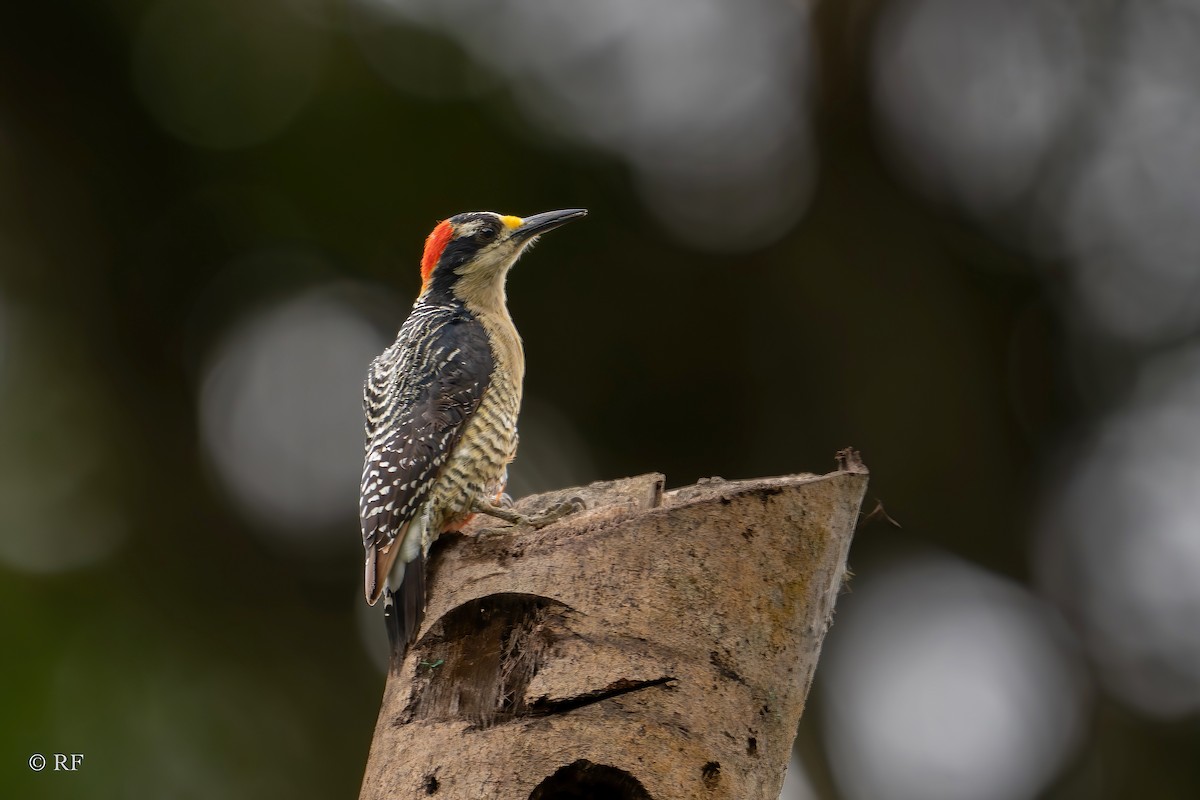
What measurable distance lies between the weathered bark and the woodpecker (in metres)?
A: 0.37

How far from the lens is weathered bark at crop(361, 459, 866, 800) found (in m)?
3.45

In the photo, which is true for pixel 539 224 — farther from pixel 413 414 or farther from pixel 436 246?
pixel 413 414

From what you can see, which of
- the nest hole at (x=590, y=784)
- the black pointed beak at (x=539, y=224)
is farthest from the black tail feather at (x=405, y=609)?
the black pointed beak at (x=539, y=224)

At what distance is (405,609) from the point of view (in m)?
4.27

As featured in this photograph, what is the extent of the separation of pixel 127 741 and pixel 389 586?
3.64 meters

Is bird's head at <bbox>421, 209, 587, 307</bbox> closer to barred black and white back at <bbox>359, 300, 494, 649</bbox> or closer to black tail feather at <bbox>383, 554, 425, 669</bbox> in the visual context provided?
barred black and white back at <bbox>359, 300, 494, 649</bbox>

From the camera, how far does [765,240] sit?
9.08 meters

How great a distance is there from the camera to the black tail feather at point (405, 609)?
160 inches

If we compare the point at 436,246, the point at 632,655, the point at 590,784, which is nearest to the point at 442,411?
the point at 436,246

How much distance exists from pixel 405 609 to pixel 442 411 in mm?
1416

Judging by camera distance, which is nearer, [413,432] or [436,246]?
[413,432]

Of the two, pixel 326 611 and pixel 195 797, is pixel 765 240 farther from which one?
pixel 195 797

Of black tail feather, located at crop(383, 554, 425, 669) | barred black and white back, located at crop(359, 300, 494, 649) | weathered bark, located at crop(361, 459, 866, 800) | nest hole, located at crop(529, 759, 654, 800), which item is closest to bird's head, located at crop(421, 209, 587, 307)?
barred black and white back, located at crop(359, 300, 494, 649)

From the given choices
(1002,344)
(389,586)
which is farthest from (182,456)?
(1002,344)
